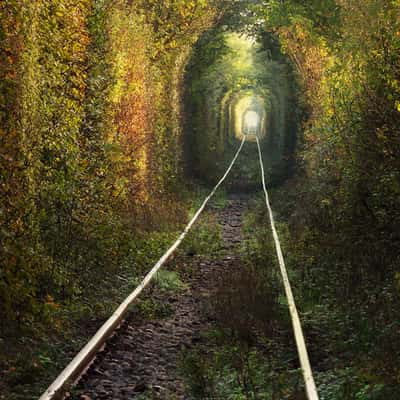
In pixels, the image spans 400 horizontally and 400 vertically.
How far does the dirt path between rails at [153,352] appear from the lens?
621cm

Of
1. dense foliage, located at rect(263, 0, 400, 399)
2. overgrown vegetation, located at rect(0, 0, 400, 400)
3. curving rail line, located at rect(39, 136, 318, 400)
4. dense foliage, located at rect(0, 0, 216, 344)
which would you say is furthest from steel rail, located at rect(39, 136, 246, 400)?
dense foliage, located at rect(263, 0, 400, 399)

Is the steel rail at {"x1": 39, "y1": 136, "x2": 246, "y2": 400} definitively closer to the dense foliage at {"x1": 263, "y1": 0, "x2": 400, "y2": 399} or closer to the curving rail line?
the curving rail line

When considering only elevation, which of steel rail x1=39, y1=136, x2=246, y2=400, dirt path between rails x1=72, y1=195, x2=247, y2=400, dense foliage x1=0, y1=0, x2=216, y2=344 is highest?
dense foliage x1=0, y1=0, x2=216, y2=344

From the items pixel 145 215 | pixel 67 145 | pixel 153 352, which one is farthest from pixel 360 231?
pixel 145 215

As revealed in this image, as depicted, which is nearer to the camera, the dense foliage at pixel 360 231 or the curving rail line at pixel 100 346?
the curving rail line at pixel 100 346

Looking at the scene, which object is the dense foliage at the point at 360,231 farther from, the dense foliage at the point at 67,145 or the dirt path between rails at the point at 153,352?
the dense foliage at the point at 67,145

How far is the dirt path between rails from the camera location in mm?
6211

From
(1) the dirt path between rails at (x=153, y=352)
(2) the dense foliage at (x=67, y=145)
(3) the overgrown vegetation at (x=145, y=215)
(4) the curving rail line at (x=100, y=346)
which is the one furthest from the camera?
(2) the dense foliage at (x=67, y=145)

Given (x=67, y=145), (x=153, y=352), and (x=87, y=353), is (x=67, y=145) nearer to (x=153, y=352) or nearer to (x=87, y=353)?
(x=153, y=352)

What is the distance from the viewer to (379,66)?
9.16 meters

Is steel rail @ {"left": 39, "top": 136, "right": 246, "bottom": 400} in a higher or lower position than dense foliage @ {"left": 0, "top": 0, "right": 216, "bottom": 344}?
lower

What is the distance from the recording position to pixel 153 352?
24.7 ft

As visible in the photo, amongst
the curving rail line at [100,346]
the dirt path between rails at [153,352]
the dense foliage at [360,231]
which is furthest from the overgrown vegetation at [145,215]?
the dirt path between rails at [153,352]

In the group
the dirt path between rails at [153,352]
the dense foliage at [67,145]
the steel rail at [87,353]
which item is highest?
the dense foliage at [67,145]
